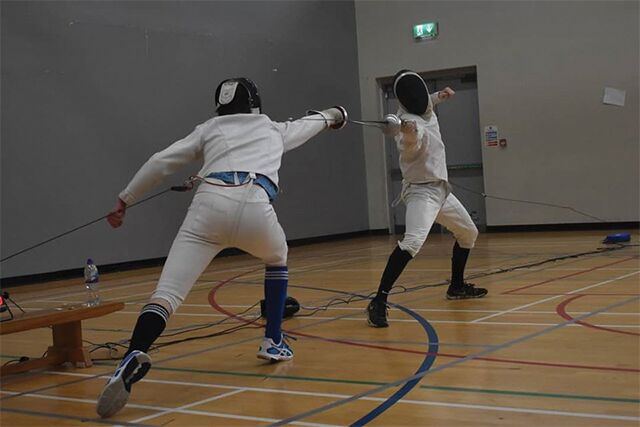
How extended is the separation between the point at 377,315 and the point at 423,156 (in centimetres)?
105

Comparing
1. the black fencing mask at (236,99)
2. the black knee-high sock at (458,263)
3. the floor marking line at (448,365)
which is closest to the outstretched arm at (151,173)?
the black fencing mask at (236,99)

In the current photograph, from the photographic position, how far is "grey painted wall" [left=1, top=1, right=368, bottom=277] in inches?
330

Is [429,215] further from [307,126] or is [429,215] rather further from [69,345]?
[69,345]

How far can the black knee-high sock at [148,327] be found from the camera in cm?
306

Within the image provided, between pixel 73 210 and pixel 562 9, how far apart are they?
710cm

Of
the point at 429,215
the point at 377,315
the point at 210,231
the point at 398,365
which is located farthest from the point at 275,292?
the point at 429,215

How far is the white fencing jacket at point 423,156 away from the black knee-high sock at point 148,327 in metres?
2.14

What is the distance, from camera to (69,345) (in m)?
3.95

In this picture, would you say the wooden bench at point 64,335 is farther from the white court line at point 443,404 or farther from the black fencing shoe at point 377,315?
the black fencing shoe at point 377,315

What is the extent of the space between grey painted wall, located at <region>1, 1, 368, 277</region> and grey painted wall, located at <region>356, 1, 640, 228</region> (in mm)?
2031

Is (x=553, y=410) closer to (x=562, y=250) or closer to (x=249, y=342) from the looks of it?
(x=249, y=342)

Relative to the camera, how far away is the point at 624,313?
437 cm

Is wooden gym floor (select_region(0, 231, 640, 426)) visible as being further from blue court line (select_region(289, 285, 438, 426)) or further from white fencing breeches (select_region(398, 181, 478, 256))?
white fencing breeches (select_region(398, 181, 478, 256))

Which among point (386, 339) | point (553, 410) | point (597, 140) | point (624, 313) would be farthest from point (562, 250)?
point (553, 410)
